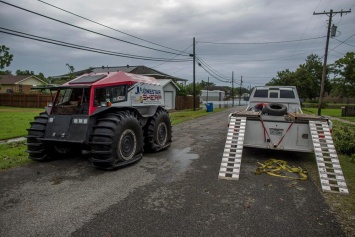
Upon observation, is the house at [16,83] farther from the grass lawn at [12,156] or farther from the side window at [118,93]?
the side window at [118,93]

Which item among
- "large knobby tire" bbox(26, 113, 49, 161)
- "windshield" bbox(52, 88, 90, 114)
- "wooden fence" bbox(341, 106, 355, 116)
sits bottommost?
"wooden fence" bbox(341, 106, 355, 116)

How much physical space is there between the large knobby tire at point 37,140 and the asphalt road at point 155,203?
0.24 metres

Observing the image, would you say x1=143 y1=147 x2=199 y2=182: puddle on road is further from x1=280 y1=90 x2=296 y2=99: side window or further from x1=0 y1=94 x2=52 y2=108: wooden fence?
x1=0 y1=94 x2=52 y2=108: wooden fence

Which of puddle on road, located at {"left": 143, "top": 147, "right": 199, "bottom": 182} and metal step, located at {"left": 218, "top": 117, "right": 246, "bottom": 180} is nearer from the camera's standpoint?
metal step, located at {"left": 218, "top": 117, "right": 246, "bottom": 180}

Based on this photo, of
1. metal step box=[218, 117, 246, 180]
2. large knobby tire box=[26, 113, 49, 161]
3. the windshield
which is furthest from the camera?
the windshield

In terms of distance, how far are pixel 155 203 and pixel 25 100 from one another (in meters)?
35.3

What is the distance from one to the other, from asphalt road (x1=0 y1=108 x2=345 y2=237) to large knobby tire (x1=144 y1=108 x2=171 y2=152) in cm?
149

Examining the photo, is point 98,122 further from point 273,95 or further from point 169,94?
point 169,94

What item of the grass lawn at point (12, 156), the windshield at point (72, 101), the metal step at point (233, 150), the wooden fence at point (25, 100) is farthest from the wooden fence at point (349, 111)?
the wooden fence at point (25, 100)

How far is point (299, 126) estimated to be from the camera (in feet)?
23.0

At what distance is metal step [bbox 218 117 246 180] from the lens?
5.88 metres


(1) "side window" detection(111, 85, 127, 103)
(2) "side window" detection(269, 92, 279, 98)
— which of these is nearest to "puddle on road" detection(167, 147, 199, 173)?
(1) "side window" detection(111, 85, 127, 103)

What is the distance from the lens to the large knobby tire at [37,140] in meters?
6.54

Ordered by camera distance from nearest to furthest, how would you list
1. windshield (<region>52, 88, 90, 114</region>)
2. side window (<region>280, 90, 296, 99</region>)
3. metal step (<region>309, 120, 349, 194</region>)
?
metal step (<region>309, 120, 349, 194</region>)
windshield (<region>52, 88, 90, 114</region>)
side window (<region>280, 90, 296, 99</region>)
